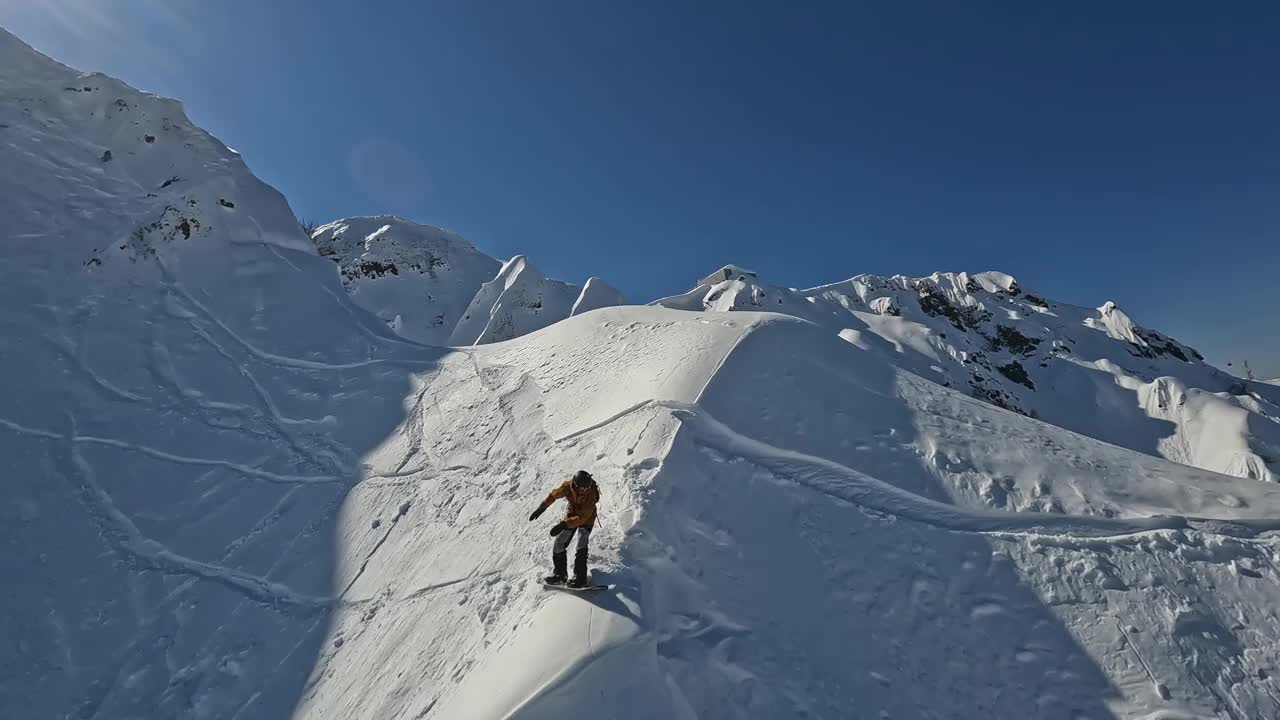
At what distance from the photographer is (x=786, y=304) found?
62719mm

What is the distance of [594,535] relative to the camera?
6.27 m

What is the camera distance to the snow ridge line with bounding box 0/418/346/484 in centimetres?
994

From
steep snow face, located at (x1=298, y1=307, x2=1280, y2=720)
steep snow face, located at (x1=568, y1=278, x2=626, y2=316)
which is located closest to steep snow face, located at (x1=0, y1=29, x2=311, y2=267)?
steep snow face, located at (x1=298, y1=307, x2=1280, y2=720)

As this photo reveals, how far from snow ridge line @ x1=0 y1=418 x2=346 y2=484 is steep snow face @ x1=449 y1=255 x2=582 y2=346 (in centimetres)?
2628

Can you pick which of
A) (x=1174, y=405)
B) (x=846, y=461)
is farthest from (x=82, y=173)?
(x=1174, y=405)

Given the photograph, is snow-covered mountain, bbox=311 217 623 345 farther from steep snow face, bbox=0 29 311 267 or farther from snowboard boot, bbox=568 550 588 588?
snowboard boot, bbox=568 550 588 588

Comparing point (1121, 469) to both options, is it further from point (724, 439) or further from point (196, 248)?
point (196, 248)

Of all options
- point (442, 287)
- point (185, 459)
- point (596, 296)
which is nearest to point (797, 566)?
point (185, 459)

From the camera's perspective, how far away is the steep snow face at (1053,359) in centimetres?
5775

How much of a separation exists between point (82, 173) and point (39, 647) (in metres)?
14.7

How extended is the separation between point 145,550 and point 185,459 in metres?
2.16

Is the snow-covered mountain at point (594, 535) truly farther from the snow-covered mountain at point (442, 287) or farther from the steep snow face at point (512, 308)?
the snow-covered mountain at point (442, 287)

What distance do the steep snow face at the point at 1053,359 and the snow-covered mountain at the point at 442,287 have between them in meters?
20.3

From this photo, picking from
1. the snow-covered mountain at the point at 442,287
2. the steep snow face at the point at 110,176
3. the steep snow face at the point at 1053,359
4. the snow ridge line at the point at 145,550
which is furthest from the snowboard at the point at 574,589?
the steep snow face at the point at 1053,359
